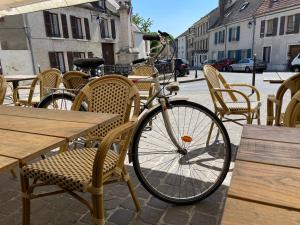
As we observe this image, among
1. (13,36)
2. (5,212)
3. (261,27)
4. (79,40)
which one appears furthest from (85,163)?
(261,27)

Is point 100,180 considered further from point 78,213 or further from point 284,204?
point 284,204

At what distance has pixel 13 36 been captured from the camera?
15539mm

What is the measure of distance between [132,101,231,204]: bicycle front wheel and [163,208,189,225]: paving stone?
3.7 inches

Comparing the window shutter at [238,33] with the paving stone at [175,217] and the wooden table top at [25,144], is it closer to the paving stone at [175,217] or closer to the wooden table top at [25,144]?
the paving stone at [175,217]

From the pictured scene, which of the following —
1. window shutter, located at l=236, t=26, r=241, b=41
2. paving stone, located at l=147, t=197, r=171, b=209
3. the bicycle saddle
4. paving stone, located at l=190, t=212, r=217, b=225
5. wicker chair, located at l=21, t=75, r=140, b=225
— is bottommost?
paving stone, located at l=147, t=197, r=171, b=209

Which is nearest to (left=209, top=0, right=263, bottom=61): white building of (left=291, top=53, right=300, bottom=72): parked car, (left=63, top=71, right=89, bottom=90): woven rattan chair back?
(left=291, top=53, right=300, bottom=72): parked car

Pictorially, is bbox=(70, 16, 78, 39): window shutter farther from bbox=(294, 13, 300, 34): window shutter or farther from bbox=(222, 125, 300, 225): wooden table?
bbox=(222, 125, 300, 225): wooden table

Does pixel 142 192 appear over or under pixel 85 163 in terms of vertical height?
under

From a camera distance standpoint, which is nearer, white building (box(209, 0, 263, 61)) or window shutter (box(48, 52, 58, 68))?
window shutter (box(48, 52, 58, 68))

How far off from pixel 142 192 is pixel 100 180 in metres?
1.00

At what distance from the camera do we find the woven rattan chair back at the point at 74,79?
10.6 feet

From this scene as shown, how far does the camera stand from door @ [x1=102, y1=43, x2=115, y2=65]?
A: 2216cm

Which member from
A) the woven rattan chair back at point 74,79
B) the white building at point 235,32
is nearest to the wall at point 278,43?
the white building at point 235,32

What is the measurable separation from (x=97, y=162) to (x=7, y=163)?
470mm
